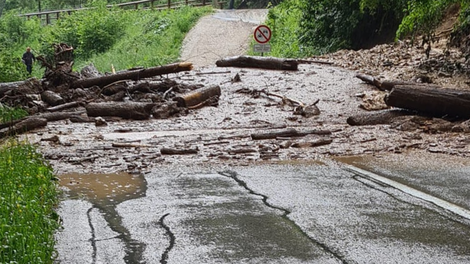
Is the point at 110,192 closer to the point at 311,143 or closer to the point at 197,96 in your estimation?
the point at 311,143

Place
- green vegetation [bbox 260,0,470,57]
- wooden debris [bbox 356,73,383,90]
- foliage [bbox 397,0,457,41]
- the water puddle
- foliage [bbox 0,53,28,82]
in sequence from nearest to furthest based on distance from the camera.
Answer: the water puddle → foliage [bbox 397,0,457,41] → wooden debris [bbox 356,73,383,90] → foliage [bbox 0,53,28,82] → green vegetation [bbox 260,0,470,57]

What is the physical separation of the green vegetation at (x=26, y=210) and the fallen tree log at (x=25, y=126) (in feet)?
13.5

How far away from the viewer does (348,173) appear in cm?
895

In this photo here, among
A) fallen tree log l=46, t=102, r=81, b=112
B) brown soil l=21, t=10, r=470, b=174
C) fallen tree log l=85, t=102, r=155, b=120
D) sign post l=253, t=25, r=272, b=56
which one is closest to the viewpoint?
brown soil l=21, t=10, r=470, b=174

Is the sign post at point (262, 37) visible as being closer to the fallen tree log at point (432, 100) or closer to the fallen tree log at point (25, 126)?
the fallen tree log at point (25, 126)

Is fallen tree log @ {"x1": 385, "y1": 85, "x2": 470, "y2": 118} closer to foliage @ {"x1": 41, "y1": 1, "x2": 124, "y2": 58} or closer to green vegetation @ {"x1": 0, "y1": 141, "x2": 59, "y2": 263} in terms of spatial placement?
green vegetation @ {"x1": 0, "y1": 141, "x2": 59, "y2": 263}

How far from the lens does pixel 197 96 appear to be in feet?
54.5

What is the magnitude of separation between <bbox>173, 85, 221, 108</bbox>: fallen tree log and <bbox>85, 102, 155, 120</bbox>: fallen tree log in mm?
825

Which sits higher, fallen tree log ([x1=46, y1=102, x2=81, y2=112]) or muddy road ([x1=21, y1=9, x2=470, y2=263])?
muddy road ([x1=21, y1=9, x2=470, y2=263])

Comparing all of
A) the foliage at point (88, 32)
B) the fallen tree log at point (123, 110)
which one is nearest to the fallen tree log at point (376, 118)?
the fallen tree log at point (123, 110)

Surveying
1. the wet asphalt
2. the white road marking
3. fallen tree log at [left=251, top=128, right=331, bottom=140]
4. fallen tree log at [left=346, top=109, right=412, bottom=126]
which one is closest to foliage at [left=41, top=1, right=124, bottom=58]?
fallen tree log at [left=346, top=109, right=412, bottom=126]

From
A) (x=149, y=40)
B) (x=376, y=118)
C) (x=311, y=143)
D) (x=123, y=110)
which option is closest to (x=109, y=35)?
(x=149, y=40)

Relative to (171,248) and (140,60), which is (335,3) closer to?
(140,60)

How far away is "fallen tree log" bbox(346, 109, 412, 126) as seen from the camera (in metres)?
12.9
